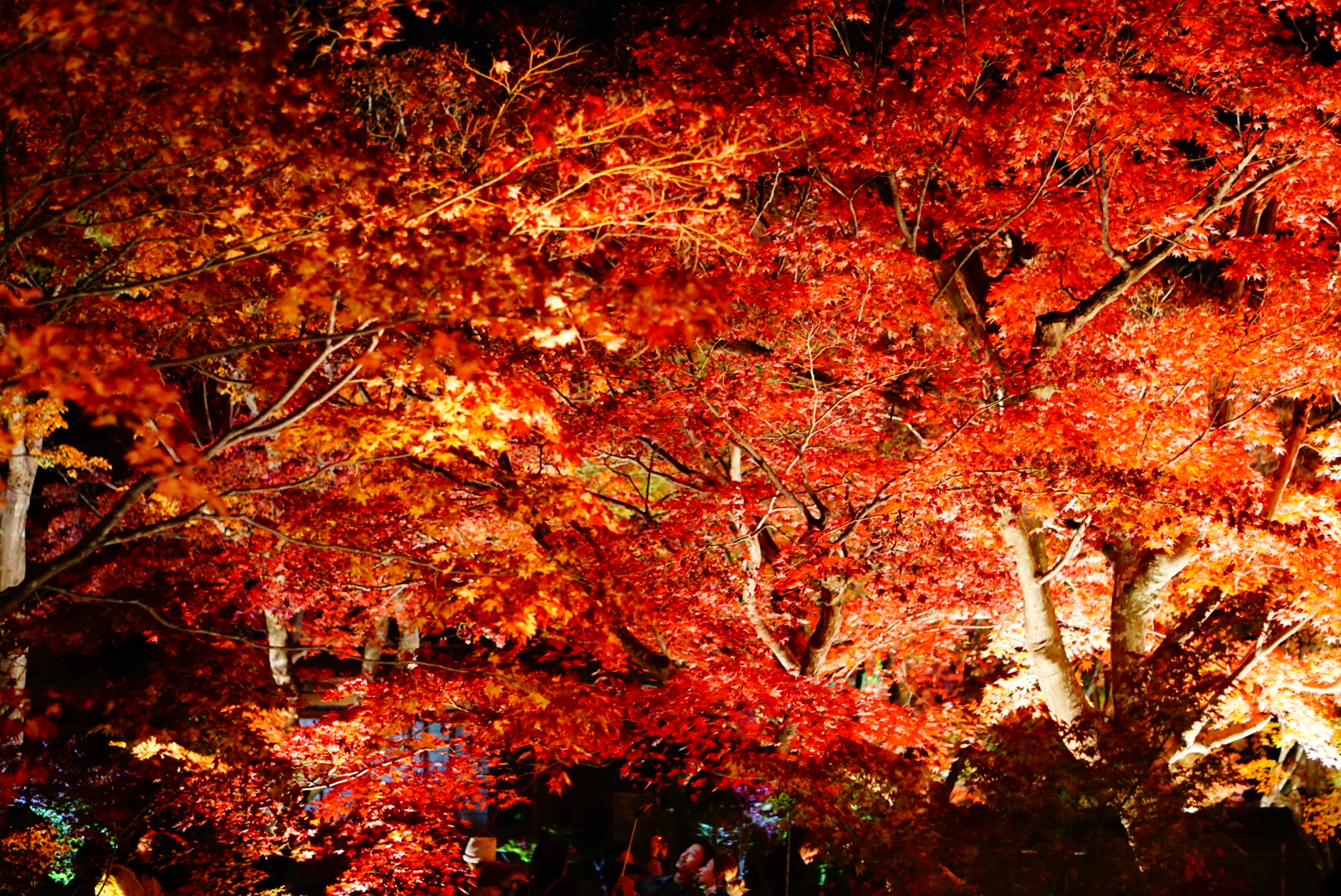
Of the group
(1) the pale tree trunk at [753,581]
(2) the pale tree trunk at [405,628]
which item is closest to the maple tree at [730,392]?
(1) the pale tree trunk at [753,581]

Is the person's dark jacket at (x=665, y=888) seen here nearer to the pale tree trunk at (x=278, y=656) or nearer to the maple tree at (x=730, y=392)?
the maple tree at (x=730, y=392)

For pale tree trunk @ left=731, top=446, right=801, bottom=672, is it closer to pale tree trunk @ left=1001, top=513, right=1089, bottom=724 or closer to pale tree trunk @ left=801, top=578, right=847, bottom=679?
pale tree trunk @ left=801, top=578, right=847, bottom=679

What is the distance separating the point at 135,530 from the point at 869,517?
6910 mm

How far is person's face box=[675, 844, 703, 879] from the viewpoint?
36.7 feet

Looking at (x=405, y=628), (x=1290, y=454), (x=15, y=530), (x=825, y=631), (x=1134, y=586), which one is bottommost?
(x=405, y=628)

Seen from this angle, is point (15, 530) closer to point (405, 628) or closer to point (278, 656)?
point (278, 656)

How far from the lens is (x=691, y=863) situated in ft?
36.8

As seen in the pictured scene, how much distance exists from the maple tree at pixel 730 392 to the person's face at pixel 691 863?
6.18 feet

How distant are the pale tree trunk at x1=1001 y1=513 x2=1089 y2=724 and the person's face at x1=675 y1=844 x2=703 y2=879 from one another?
459 cm

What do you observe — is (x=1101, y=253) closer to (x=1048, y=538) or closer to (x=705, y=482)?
(x=1048, y=538)

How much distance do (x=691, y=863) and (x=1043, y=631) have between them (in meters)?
5.13

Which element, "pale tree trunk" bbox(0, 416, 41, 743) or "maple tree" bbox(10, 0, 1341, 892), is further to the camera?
"pale tree trunk" bbox(0, 416, 41, 743)

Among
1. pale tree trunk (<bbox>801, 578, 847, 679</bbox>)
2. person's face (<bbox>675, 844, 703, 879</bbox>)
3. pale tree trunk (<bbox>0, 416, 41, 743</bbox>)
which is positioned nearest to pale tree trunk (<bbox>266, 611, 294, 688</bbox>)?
pale tree trunk (<bbox>0, 416, 41, 743</bbox>)

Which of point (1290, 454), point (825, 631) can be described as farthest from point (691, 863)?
point (1290, 454)
